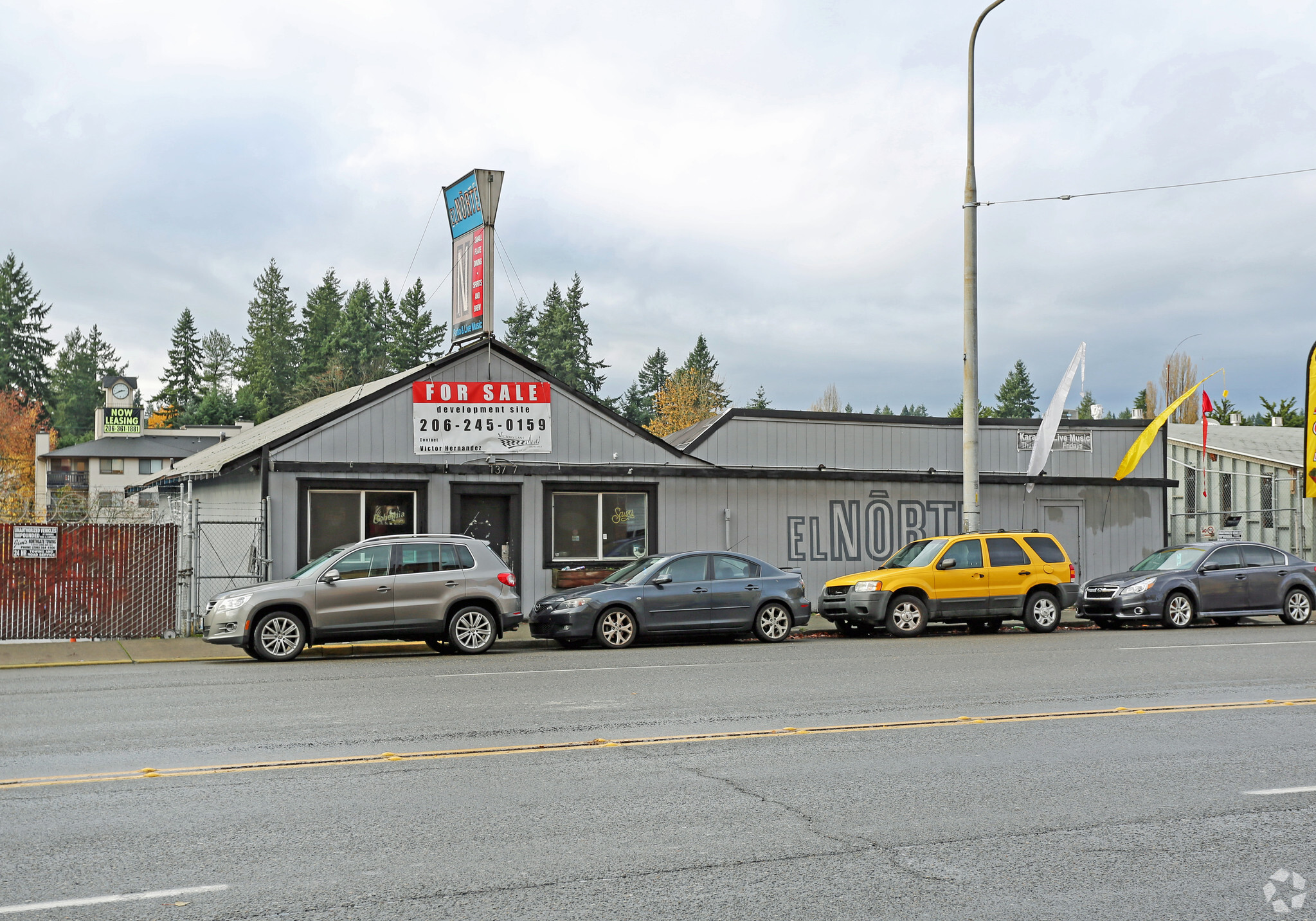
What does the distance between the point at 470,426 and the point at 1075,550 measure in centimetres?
1395

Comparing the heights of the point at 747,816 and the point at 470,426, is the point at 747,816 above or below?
below

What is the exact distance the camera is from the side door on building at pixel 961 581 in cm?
1905

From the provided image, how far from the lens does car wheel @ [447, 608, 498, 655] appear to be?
16047 mm

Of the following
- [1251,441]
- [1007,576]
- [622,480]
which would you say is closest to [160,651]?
[622,480]

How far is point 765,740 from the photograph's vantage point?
28.5ft

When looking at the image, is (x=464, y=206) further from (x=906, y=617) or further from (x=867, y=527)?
(x=906, y=617)

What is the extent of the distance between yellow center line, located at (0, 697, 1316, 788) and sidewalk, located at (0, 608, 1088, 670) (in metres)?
8.25

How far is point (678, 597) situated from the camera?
681 inches

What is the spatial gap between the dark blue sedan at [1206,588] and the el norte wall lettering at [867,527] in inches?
167

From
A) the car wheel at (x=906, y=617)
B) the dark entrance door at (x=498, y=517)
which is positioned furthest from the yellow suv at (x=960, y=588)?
the dark entrance door at (x=498, y=517)

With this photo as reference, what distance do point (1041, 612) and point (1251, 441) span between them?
2203 cm

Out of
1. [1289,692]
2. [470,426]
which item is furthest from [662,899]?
[470,426]

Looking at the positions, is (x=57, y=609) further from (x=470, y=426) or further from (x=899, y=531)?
(x=899, y=531)

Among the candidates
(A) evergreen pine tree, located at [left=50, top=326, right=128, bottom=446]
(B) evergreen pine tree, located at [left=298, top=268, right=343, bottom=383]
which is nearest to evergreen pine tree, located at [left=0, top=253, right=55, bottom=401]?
(A) evergreen pine tree, located at [left=50, top=326, right=128, bottom=446]
